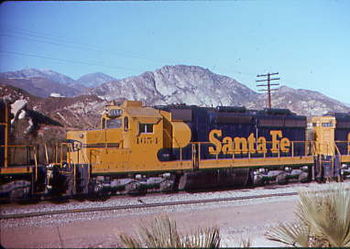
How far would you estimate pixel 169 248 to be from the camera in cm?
483

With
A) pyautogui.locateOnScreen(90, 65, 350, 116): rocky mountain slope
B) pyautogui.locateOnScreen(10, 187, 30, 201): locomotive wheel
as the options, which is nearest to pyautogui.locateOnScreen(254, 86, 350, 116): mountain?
pyautogui.locateOnScreen(90, 65, 350, 116): rocky mountain slope

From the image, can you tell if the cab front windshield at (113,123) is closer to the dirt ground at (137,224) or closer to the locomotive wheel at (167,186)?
the locomotive wheel at (167,186)

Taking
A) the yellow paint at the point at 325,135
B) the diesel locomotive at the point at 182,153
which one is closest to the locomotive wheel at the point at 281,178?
the diesel locomotive at the point at 182,153

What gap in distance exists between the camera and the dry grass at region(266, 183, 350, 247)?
5.86m

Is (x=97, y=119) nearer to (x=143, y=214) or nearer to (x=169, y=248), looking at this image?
(x=143, y=214)

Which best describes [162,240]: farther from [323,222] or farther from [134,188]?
[134,188]

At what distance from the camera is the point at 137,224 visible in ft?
24.8

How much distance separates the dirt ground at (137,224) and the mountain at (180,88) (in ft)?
198

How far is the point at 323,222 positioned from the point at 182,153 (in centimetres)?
695

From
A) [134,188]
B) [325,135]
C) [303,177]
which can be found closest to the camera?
[134,188]

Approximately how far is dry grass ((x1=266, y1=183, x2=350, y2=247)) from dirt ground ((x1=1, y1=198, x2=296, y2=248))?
476 mm

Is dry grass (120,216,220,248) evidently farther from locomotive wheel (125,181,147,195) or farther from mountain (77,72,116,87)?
mountain (77,72,116,87)

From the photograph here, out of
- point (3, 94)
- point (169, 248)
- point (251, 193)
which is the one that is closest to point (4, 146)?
point (169, 248)

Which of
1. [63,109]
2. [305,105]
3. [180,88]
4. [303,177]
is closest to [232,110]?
[303,177]
